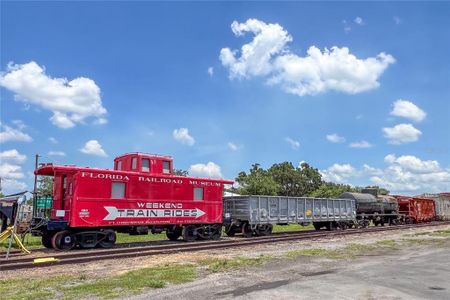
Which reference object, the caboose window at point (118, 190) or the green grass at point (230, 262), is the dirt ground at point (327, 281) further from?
the caboose window at point (118, 190)

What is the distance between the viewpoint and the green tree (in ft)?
223

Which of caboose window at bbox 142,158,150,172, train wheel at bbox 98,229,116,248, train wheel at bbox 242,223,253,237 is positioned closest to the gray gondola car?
train wheel at bbox 242,223,253,237

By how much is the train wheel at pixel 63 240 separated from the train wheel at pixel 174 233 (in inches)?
194

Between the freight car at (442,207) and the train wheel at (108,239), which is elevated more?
the freight car at (442,207)

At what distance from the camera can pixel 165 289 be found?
9.43 m

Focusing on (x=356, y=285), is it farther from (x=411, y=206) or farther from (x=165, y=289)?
(x=411, y=206)

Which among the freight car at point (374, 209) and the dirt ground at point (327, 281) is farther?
A: the freight car at point (374, 209)

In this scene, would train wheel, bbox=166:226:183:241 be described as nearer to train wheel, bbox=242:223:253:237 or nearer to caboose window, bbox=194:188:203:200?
caboose window, bbox=194:188:203:200

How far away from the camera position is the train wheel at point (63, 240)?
17328 mm

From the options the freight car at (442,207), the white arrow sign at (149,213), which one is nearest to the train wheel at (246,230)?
the white arrow sign at (149,213)

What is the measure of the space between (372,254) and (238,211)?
10.1 m

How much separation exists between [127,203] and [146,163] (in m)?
2.32

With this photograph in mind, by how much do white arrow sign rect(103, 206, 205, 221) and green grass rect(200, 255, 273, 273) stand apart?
604 cm

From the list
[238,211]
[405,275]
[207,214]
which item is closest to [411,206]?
[238,211]
